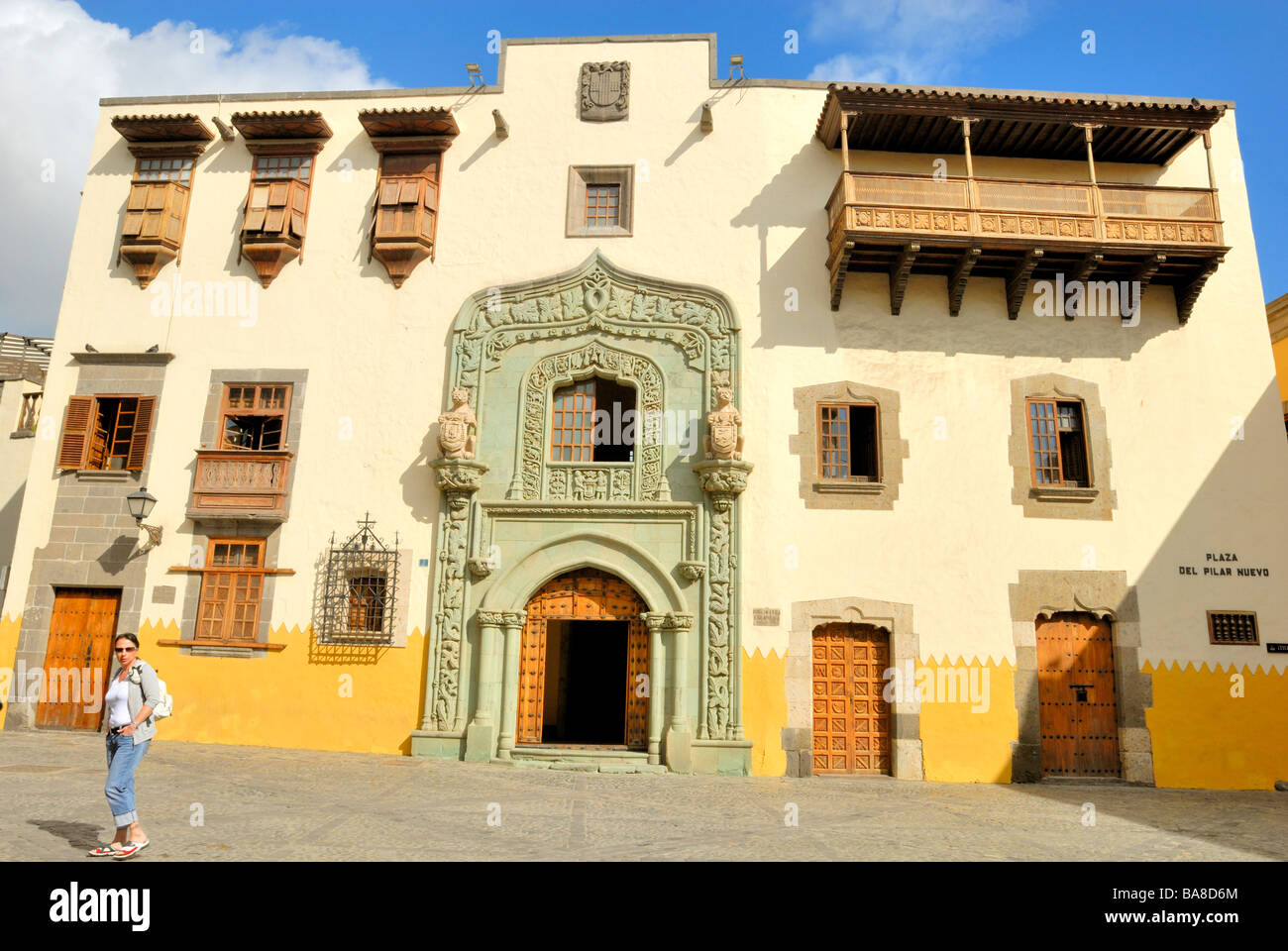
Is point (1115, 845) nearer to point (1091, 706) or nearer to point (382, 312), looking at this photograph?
point (1091, 706)

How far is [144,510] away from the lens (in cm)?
1580

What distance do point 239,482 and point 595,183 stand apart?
8712mm

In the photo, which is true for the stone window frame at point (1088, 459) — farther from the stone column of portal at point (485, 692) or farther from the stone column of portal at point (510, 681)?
the stone column of portal at point (485, 692)

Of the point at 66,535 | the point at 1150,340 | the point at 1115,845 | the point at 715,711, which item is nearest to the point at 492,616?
the point at 715,711

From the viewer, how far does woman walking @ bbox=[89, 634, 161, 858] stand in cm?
718

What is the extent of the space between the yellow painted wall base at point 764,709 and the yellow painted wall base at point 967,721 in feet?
7.55

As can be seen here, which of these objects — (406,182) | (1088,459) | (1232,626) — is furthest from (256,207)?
(1232,626)

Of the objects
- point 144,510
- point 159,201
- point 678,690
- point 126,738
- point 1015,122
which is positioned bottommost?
point 126,738

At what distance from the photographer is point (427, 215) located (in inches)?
675

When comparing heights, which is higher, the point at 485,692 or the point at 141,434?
the point at 141,434

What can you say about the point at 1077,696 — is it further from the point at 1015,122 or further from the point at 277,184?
the point at 277,184

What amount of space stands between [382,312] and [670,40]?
25.3ft

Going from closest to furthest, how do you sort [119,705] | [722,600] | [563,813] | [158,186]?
1. [119,705]
2. [563,813]
3. [722,600]
4. [158,186]

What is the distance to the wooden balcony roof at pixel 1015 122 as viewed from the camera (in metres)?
15.6
